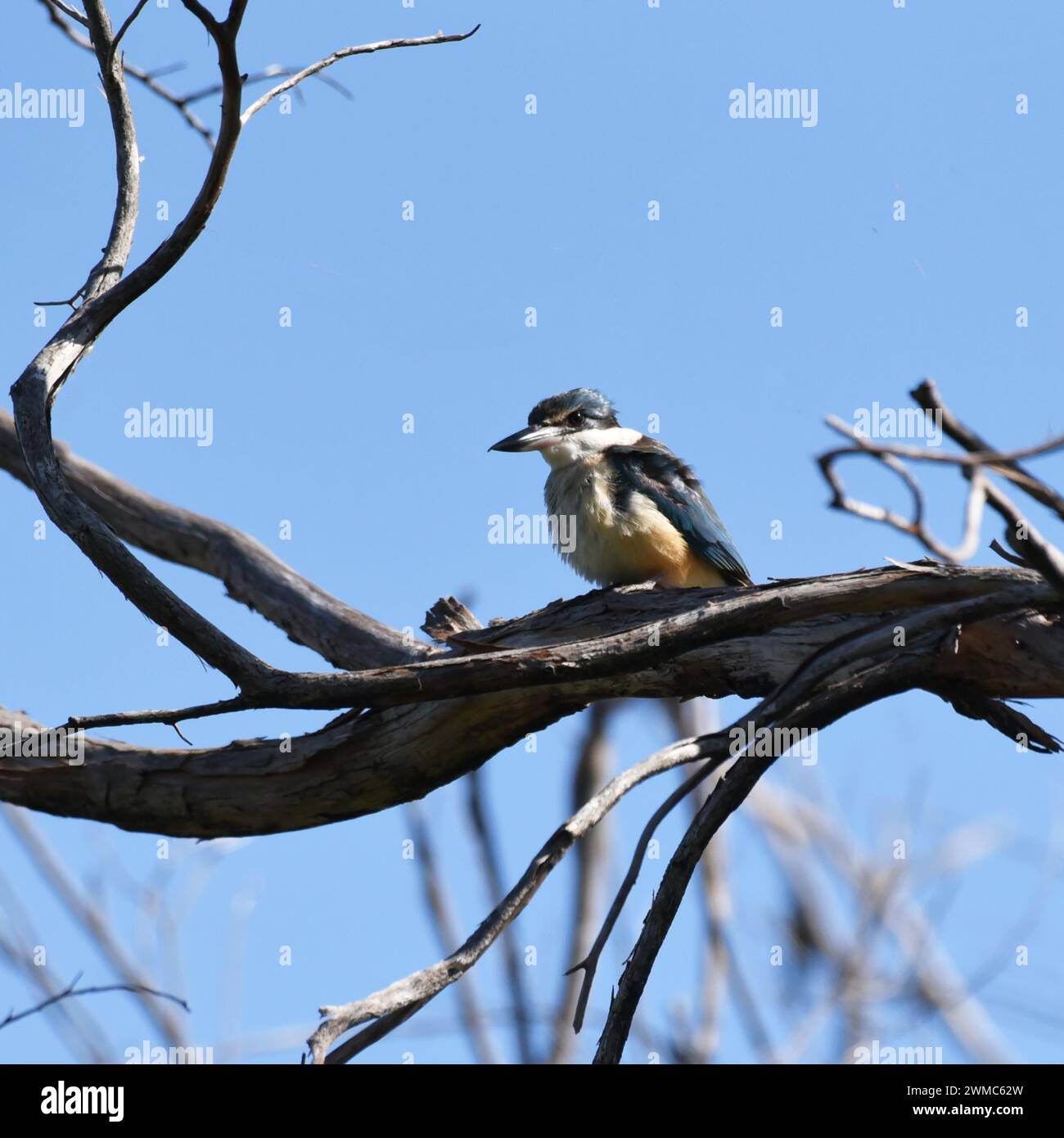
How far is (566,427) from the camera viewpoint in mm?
6715

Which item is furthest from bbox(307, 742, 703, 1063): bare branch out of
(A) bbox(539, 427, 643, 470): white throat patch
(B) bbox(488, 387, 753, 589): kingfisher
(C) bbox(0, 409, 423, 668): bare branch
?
(A) bbox(539, 427, 643, 470): white throat patch

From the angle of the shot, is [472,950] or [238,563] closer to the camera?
[472,950]

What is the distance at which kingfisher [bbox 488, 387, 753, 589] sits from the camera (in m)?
5.90

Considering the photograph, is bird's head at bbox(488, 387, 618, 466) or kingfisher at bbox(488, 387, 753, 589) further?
bird's head at bbox(488, 387, 618, 466)

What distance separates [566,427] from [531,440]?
9.1 inches

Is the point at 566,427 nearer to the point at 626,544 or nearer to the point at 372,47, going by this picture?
the point at 626,544

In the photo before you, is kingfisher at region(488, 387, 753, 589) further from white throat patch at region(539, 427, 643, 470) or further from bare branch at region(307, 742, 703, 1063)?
bare branch at region(307, 742, 703, 1063)

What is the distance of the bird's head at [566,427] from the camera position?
21.5 feet

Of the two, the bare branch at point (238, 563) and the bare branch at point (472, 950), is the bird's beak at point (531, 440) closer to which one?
the bare branch at point (238, 563)

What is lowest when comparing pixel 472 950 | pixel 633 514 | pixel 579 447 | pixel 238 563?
pixel 472 950

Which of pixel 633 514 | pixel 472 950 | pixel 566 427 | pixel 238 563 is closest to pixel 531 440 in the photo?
pixel 566 427
